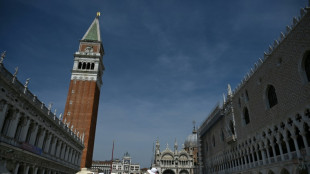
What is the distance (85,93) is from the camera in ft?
157

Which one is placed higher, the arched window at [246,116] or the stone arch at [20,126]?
the arched window at [246,116]

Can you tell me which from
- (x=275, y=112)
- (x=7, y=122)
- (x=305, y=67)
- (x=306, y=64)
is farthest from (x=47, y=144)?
(x=306, y=64)

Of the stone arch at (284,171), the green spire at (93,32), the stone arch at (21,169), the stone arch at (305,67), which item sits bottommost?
the stone arch at (21,169)

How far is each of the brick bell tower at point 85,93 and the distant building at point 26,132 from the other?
51.4 ft

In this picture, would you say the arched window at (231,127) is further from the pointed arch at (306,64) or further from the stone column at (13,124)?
the stone column at (13,124)

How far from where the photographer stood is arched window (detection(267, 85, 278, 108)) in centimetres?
2418

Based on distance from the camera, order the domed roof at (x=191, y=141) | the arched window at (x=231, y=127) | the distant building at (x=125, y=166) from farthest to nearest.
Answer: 1. the distant building at (x=125, y=166)
2. the domed roof at (x=191, y=141)
3. the arched window at (x=231, y=127)

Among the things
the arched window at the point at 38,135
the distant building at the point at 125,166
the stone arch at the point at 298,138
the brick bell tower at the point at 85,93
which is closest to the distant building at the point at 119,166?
the distant building at the point at 125,166

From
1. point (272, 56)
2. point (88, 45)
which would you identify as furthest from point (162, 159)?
point (272, 56)

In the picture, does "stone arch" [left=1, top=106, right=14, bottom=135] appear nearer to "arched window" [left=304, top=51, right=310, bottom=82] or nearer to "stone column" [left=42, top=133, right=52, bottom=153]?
"stone column" [left=42, top=133, right=52, bottom=153]

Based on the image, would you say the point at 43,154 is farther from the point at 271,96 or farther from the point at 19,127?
the point at 271,96

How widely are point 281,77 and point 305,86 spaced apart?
3524 millimetres

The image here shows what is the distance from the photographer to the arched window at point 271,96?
24180 millimetres

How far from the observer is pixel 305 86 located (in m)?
19.4
